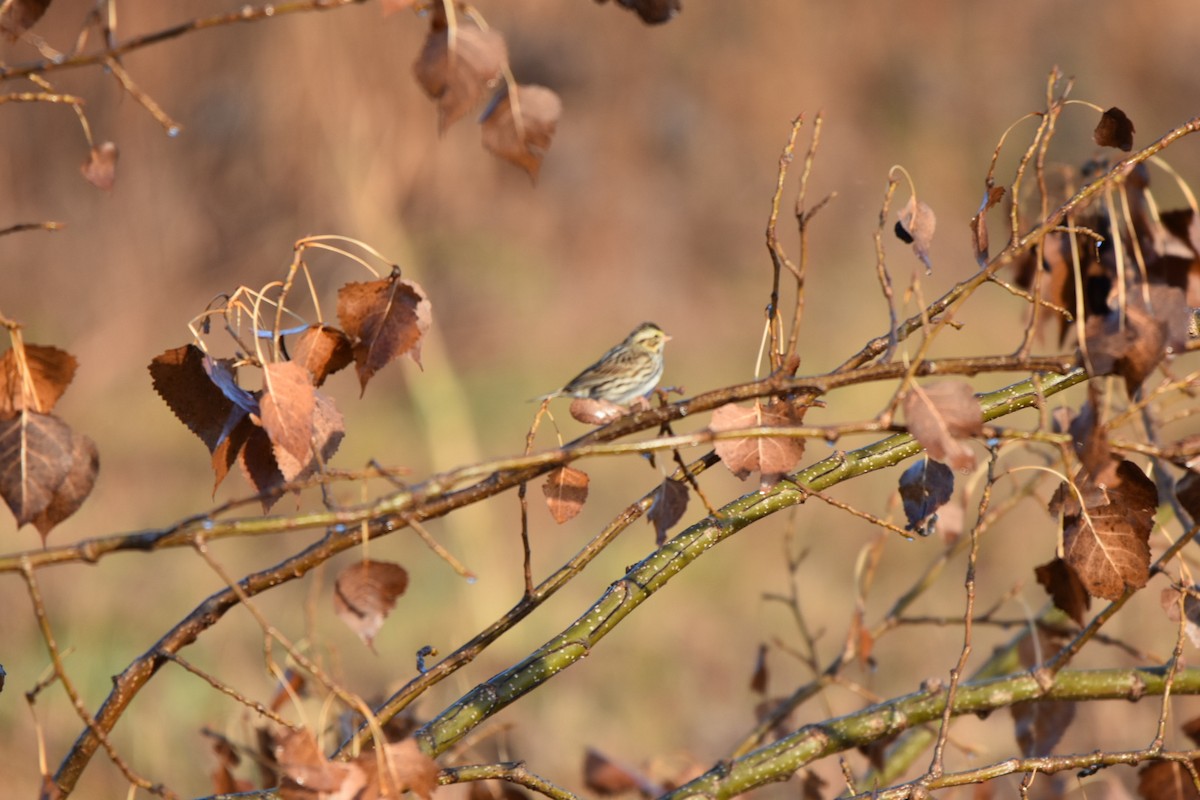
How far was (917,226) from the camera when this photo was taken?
1548mm

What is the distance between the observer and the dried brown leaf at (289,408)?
4.30 ft

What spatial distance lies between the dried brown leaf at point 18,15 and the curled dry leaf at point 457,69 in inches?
21.4

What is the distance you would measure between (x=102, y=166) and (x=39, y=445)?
364 millimetres

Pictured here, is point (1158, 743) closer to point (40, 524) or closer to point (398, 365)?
point (40, 524)

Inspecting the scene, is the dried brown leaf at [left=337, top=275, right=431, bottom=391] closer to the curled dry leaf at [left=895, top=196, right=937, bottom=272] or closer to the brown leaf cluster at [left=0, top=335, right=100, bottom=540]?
the brown leaf cluster at [left=0, top=335, right=100, bottom=540]

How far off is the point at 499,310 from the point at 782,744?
9.35 m

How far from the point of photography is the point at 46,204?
9.91m

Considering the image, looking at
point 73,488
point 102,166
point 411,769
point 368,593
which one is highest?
point 102,166

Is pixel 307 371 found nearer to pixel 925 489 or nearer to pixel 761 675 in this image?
pixel 925 489

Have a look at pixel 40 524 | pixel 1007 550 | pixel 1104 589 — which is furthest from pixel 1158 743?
pixel 1007 550

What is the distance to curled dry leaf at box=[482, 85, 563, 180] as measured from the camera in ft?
3.63

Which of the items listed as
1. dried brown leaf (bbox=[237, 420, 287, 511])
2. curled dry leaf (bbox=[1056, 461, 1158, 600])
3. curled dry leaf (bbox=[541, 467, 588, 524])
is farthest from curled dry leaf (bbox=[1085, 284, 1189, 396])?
dried brown leaf (bbox=[237, 420, 287, 511])

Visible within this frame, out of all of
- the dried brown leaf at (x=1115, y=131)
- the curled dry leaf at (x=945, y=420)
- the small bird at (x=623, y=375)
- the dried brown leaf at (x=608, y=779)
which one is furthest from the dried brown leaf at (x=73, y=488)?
the small bird at (x=623, y=375)

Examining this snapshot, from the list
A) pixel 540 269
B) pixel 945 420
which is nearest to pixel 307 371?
pixel 945 420
